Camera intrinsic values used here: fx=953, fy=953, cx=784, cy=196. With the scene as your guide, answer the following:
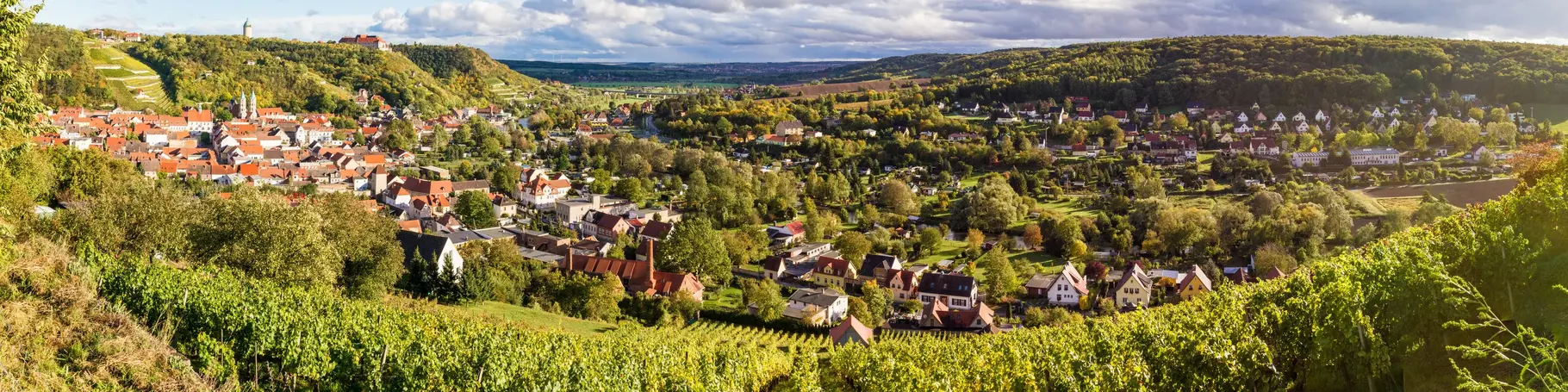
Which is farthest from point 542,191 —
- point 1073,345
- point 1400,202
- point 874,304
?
point 1400,202

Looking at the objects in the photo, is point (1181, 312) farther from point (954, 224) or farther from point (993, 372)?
point (954, 224)

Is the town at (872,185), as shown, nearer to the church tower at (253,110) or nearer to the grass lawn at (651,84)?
the church tower at (253,110)

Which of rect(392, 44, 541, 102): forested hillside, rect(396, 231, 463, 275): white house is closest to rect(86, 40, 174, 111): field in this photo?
rect(392, 44, 541, 102): forested hillside

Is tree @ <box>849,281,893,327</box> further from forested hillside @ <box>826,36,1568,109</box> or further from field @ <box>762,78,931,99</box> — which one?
field @ <box>762,78,931,99</box>

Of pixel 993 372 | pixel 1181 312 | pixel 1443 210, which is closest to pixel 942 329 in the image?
pixel 1181 312

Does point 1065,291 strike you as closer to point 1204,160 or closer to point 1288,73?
point 1204,160
